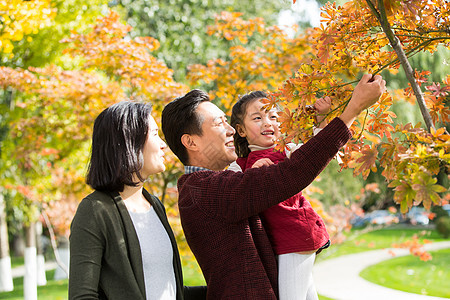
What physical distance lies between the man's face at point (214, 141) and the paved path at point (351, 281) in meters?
6.33

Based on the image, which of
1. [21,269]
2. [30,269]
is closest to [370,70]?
[30,269]

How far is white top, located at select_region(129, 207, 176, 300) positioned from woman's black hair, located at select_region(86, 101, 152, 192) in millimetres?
148

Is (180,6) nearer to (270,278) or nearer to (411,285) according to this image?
(411,285)

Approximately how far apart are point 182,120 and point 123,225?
0.50 metres

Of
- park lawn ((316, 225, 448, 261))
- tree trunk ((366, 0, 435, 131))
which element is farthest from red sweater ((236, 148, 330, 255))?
park lawn ((316, 225, 448, 261))

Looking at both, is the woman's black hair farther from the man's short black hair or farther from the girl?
the girl

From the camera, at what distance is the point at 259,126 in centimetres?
197

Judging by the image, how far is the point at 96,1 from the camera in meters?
6.06

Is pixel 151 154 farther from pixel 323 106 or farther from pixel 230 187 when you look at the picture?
pixel 323 106

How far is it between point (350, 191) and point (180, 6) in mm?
6104

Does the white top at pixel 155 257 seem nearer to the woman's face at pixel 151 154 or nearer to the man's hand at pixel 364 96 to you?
the woman's face at pixel 151 154

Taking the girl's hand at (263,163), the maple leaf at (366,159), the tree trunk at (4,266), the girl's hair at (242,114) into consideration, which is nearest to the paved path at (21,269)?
the tree trunk at (4,266)

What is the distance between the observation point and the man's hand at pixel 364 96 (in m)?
1.39

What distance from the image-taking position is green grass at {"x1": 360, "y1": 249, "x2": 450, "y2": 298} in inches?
324
